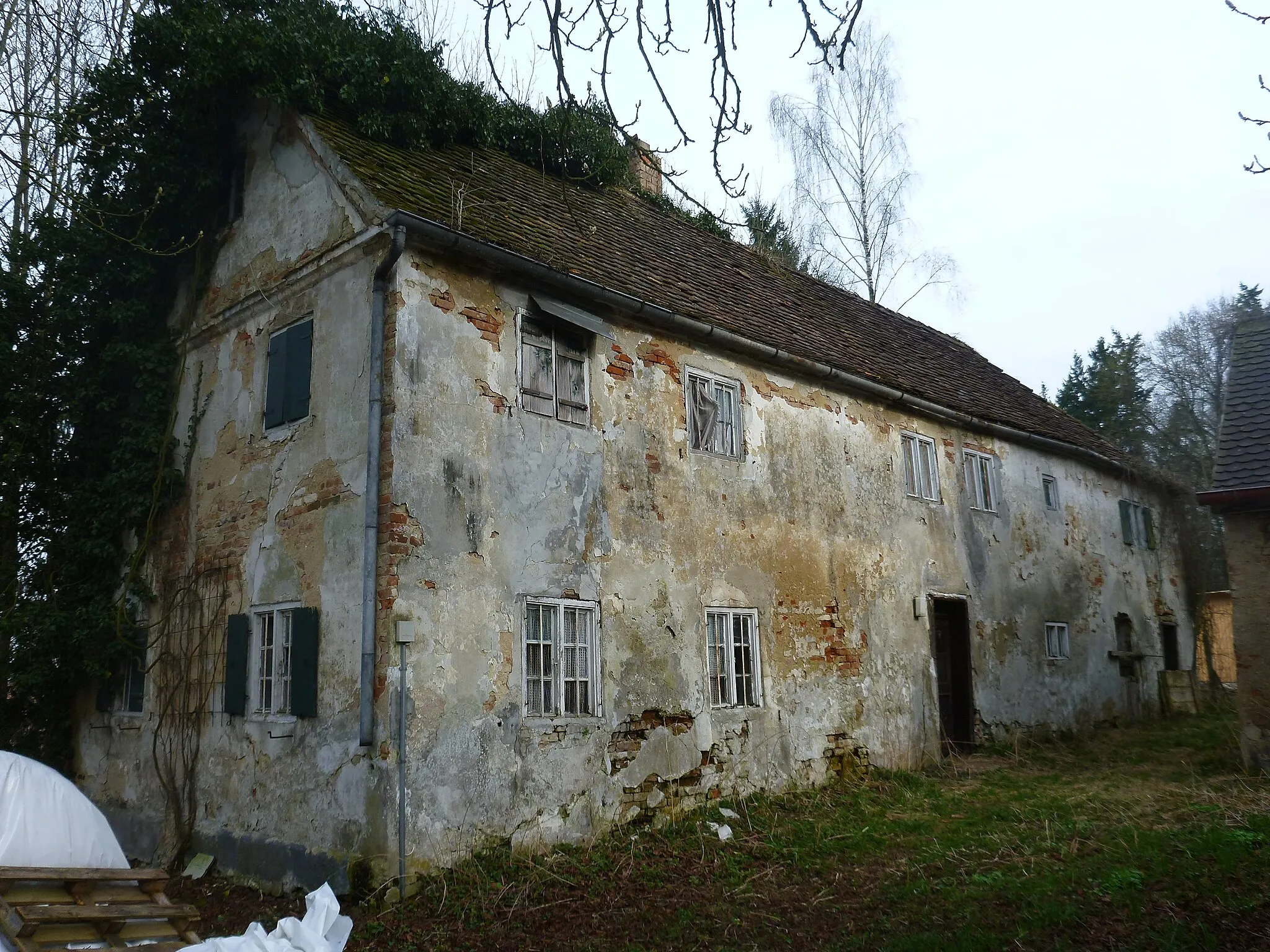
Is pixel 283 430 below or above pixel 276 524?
above

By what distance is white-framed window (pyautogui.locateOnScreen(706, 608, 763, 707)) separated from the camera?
996 centimetres

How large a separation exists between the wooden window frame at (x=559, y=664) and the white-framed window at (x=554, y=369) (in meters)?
1.81

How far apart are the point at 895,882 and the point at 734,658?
334 centimetres

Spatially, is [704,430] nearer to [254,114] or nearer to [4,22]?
[254,114]

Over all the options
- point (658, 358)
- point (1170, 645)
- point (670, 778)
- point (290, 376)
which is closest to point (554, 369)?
point (658, 358)

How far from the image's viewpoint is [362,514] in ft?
25.3

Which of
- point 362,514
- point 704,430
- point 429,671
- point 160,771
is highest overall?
point 704,430

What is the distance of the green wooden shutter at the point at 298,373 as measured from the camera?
28.5 ft

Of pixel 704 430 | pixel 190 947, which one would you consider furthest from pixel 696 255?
pixel 190 947

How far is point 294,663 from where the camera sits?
26.2ft

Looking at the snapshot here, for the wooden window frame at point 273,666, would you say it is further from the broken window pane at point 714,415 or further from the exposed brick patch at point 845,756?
the exposed brick patch at point 845,756

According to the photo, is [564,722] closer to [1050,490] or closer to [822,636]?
[822,636]

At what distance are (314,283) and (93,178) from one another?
4.10 meters

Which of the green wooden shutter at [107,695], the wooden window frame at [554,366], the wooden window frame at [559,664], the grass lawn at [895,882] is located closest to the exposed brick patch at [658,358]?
the wooden window frame at [554,366]
